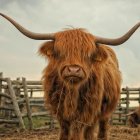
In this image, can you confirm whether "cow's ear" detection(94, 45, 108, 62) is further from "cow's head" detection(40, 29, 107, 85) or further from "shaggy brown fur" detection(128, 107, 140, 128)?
"shaggy brown fur" detection(128, 107, 140, 128)

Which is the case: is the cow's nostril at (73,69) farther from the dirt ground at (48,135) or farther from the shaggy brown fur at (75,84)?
the dirt ground at (48,135)

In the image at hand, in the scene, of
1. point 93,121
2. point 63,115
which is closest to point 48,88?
point 63,115

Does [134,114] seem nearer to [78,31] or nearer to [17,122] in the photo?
[17,122]

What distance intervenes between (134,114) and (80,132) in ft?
25.1

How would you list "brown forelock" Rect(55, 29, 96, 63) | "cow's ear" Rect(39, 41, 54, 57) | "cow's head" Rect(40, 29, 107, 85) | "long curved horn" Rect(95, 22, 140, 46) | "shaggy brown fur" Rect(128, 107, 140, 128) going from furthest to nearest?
1. "shaggy brown fur" Rect(128, 107, 140, 128)
2. "cow's ear" Rect(39, 41, 54, 57)
3. "long curved horn" Rect(95, 22, 140, 46)
4. "brown forelock" Rect(55, 29, 96, 63)
5. "cow's head" Rect(40, 29, 107, 85)

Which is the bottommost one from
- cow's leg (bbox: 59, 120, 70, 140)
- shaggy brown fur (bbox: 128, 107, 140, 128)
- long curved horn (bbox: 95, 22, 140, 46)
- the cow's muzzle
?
cow's leg (bbox: 59, 120, 70, 140)

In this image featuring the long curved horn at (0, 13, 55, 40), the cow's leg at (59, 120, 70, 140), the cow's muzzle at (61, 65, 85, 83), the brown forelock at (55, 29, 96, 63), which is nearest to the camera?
the cow's muzzle at (61, 65, 85, 83)

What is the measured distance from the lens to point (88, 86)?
7.52 metres

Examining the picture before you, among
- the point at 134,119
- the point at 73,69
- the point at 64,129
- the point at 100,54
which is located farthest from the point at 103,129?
the point at 134,119

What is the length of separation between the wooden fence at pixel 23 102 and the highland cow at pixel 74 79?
457 centimetres

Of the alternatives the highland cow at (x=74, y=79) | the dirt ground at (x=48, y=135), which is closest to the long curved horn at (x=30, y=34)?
the highland cow at (x=74, y=79)

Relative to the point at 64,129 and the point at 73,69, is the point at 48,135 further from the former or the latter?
the point at 73,69

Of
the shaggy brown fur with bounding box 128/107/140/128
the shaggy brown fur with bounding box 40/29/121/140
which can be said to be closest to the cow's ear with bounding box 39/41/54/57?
the shaggy brown fur with bounding box 40/29/121/140

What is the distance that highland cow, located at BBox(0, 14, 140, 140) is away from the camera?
6914mm
